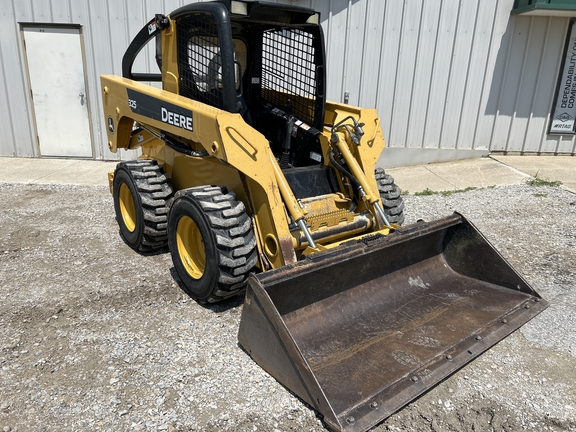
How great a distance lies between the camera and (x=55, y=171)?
25.7 feet

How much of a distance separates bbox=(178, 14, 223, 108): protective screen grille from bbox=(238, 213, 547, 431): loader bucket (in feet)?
5.62

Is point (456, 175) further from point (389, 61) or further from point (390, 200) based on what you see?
point (390, 200)

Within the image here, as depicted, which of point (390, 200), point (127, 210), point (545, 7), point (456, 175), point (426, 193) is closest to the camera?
point (390, 200)

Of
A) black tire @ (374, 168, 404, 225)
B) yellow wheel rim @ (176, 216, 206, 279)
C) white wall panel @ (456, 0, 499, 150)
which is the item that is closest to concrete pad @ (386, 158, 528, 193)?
white wall panel @ (456, 0, 499, 150)

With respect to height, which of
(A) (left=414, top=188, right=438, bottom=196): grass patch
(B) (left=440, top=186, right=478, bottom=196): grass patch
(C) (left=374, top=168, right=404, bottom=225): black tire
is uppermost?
(C) (left=374, top=168, right=404, bottom=225): black tire

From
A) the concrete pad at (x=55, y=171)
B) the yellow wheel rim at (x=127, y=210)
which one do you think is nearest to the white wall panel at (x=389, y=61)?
the concrete pad at (x=55, y=171)

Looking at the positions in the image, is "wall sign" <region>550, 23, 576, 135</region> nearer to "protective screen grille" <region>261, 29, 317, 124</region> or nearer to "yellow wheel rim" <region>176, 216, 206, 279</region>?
"protective screen grille" <region>261, 29, 317, 124</region>

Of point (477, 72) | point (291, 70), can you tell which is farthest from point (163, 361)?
point (477, 72)

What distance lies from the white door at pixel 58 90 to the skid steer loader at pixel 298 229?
3999mm

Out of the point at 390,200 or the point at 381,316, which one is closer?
the point at 381,316

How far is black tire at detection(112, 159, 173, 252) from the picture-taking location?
4227 mm

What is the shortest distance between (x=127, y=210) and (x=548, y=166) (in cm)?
698

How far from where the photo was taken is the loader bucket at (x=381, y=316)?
2602mm

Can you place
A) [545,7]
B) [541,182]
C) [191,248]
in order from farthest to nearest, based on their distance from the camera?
[545,7] < [541,182] < [191,248]
